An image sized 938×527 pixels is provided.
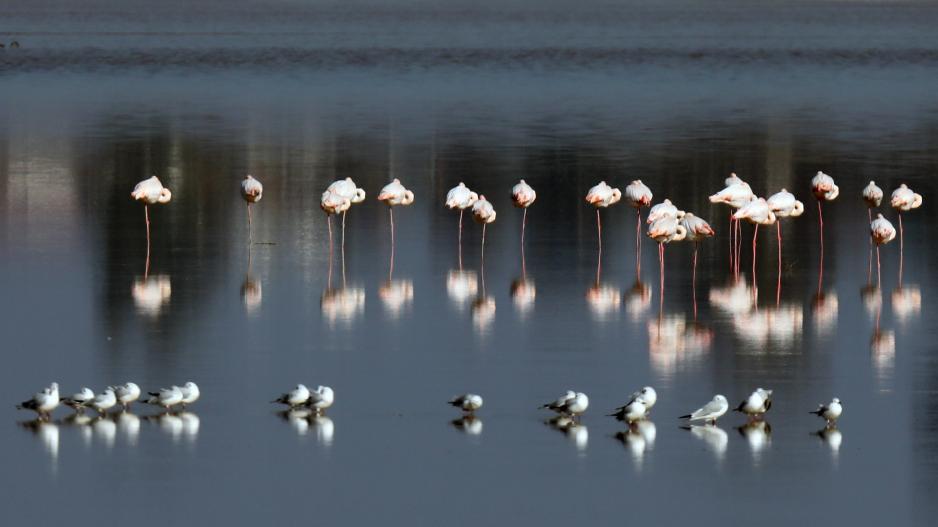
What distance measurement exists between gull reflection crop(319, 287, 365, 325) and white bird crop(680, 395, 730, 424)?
4497mm

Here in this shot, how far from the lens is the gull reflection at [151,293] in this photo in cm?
1623

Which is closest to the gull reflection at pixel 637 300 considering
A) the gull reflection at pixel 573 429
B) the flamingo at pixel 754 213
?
the flamingo at pixel 754 213

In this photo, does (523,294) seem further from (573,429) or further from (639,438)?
(639,438)

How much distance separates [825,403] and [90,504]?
4.98 meters

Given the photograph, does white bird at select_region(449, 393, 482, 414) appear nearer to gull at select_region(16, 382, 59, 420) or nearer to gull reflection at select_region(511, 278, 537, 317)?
gull at select_region(16, 382, 59, 420)

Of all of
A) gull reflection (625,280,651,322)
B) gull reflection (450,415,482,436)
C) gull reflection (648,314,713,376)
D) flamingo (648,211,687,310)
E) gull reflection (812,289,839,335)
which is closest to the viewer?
gull reflection (450,415,482,436)

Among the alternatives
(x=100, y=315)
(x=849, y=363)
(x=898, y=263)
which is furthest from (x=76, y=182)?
(x=849, y=363)

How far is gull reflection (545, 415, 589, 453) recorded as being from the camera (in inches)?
467

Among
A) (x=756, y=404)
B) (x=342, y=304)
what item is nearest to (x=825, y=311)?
(x=342, y=304)

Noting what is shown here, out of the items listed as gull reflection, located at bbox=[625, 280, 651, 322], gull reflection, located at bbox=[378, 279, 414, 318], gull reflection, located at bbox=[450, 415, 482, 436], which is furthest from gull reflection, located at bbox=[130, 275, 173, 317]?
gull reflection, located at bbox=[450, 415, 482, 436]

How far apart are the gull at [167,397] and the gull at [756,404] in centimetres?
364

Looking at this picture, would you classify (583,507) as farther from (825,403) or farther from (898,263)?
(898,263)

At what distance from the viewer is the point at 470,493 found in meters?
10.8

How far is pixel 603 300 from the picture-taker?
1680 centimetres
